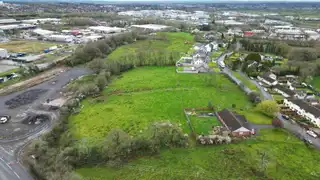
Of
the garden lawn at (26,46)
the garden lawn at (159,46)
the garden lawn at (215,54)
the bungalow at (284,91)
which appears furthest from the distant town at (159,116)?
the garden lawn at (26,46)

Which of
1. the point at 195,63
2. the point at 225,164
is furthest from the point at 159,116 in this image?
the point at 195,63

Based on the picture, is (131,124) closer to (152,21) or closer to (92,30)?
(92,30)

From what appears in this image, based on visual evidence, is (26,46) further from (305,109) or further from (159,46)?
(305,109)

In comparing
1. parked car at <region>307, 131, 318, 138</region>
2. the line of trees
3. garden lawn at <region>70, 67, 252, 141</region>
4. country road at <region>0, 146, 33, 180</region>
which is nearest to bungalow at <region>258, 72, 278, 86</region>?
garden lawn at <region>70, 67, 252, 141</region>

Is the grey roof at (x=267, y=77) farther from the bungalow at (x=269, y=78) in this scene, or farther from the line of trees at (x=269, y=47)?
the line of trees at (x=269, y=47)

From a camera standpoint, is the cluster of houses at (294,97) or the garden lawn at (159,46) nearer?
the cluster of houses at (294,97)

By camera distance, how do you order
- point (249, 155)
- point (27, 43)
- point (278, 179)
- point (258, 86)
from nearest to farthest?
1. point (278, 179)
2. point (249, 155)
3. point (258, 86)
4. point (27, 43)

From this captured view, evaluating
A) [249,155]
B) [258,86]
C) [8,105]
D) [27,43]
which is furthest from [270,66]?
Answer: [27,43]
